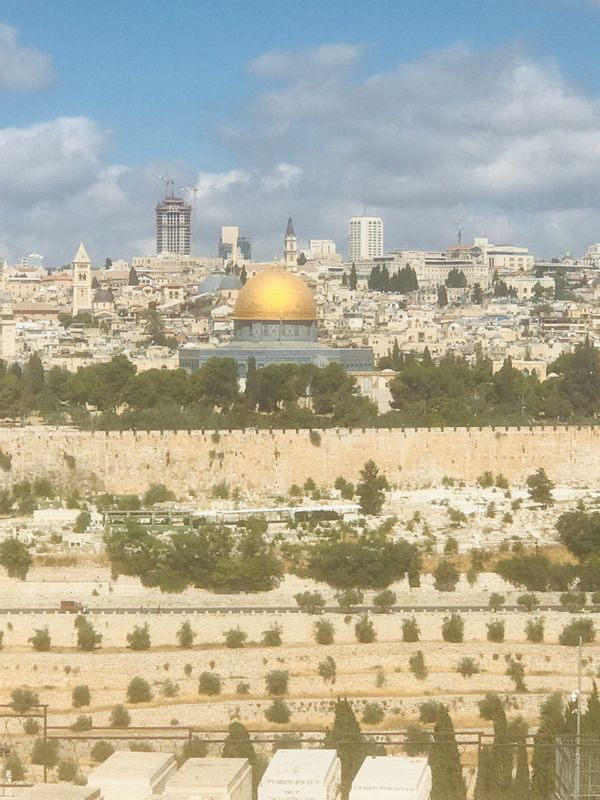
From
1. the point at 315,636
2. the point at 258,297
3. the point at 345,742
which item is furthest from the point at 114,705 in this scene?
the point at 258,297

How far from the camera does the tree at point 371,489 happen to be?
102 ft

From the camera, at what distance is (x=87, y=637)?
25328 millimetres

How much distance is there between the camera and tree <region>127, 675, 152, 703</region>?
79.2 feet

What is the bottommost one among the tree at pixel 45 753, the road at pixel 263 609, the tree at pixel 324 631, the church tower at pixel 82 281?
the tree at pixel 45 753

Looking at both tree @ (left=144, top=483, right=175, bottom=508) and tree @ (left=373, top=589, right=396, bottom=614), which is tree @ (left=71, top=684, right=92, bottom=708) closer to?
tree @ (left=373, top=589, right=396, bottom=614)

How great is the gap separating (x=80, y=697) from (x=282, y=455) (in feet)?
34.9

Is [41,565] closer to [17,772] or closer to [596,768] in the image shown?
[17,772]

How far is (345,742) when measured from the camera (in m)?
20.3

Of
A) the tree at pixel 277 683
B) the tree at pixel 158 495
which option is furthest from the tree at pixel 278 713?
the tree at pixel 158 495

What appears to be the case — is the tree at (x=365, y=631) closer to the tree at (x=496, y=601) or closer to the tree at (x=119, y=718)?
the tree at (x=496, y=601)

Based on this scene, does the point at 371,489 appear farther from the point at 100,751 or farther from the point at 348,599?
the point at 100,751

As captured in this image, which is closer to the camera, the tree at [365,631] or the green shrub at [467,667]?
the green shrub at [467,667]

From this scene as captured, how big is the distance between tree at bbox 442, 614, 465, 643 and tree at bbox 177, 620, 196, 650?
9.84 ft

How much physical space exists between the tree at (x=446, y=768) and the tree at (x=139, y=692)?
4.40 metres
